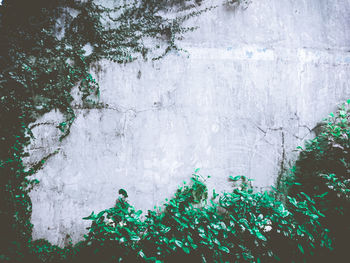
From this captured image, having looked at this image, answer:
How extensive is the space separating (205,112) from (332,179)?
1.64m

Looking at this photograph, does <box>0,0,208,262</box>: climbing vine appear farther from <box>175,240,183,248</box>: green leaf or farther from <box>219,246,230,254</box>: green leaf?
<box>219,246,230,254</box>: green leaf

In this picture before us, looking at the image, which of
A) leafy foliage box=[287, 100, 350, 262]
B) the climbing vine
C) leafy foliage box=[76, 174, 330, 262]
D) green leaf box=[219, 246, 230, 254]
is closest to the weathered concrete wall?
the climbing vine

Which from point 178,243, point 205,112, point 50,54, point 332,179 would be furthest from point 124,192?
point 332,179

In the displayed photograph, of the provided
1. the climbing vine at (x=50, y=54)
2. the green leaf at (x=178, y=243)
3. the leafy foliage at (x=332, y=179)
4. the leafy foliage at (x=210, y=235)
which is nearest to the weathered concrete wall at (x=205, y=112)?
the climbing vine at (x=50, y=54)

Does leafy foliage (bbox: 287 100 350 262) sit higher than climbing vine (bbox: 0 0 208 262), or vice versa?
climbing vine (bbox: 0 0 208 262)

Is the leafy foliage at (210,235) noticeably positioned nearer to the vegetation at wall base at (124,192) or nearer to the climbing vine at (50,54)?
the vegetation at wall base at (124,192)

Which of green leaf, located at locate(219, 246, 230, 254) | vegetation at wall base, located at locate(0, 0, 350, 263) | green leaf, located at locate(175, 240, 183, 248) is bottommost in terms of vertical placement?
green leaf, located at locate(219, 246, 230, 254)

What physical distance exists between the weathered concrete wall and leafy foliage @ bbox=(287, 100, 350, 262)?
0.89ft

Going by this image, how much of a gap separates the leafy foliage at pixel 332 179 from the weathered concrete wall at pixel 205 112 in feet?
0.89

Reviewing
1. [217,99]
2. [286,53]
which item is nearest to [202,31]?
[217,99]

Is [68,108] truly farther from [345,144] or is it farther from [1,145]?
[345,144]

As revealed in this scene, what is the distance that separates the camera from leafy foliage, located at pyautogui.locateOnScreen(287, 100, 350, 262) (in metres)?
2.14

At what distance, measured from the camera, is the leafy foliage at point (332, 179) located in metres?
2.14

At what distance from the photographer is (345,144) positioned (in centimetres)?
226
